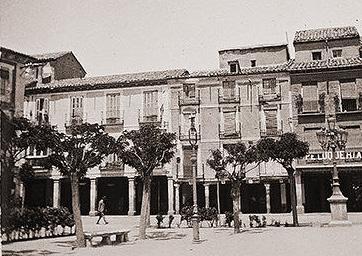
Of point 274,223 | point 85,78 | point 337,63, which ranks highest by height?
point 337,63

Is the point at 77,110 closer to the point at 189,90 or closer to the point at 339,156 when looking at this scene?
the point at 189,90

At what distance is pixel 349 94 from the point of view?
12.8 meters

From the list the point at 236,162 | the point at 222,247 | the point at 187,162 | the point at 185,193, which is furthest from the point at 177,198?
the point at 222,247

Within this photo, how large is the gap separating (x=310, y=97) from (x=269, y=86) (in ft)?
5.10

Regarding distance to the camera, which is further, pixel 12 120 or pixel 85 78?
pixel 85 78

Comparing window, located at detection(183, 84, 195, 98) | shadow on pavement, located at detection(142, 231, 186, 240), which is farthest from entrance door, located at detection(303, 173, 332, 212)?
shadow on pavement, located at detection(142, 231, 186, 240)

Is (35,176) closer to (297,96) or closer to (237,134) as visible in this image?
(237,134)

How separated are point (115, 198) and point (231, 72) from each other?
4.84 meters

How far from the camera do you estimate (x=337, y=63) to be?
1276cm

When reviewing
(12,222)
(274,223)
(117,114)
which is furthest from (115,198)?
(12,222)

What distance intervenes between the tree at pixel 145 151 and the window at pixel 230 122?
413 cm

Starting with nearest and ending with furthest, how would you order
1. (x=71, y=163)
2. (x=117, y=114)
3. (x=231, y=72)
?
(x=71, y=163)
(x=117, y=114)
(x=231, y=72)

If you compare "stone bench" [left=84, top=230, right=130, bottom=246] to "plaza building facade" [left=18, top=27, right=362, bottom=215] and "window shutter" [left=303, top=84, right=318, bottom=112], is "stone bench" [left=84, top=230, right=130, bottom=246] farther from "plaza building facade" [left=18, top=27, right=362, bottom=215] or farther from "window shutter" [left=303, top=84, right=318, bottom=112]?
"window shutter" [left=303, top=84, right=318, bottom=112]

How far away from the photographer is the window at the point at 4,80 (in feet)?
16.6
